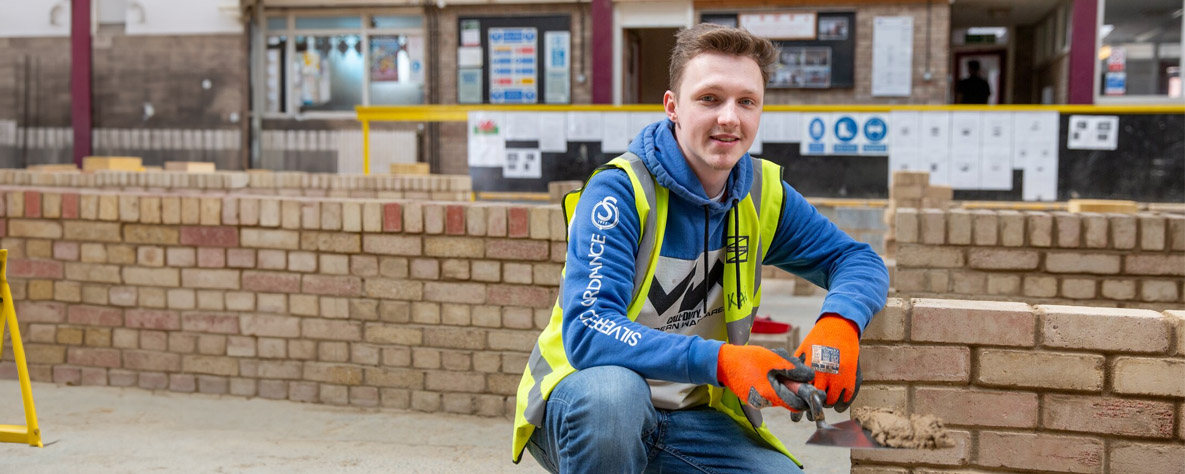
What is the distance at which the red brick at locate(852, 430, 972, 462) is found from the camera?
2.95 metres

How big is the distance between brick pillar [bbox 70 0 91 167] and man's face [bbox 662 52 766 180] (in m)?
20.1

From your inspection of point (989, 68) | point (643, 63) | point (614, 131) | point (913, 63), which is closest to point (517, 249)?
point (614, 131)

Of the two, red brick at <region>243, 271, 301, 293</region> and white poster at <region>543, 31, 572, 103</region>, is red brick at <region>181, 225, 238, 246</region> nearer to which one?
red brick at <region>243, 271, 301, 293</region>

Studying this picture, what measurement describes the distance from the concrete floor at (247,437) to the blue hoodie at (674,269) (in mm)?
1697

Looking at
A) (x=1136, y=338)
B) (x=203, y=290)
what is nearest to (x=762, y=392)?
(x=1136, y=338)

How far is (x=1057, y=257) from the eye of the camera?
5.35 metres

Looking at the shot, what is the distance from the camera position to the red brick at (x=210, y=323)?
5.55 meters

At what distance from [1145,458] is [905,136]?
11.0m

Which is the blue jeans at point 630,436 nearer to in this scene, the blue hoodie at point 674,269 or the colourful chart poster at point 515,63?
the blue hoodie at point 674,269

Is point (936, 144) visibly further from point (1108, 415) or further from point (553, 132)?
point (1108, 415)

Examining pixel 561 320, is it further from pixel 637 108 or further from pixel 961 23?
pixel 961 23

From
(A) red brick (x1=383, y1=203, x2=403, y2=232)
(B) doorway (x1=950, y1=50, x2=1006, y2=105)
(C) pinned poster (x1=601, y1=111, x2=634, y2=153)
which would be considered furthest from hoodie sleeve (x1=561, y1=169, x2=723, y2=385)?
(B) doorway (x1=950, y1=50, x2=1006, y2=105)

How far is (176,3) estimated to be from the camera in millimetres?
19484

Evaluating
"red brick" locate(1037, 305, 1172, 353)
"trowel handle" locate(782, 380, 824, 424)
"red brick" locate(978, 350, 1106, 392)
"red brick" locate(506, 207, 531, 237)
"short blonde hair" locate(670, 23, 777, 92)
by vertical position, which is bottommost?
"red brick" locate(978, 350, 1106, 392)
